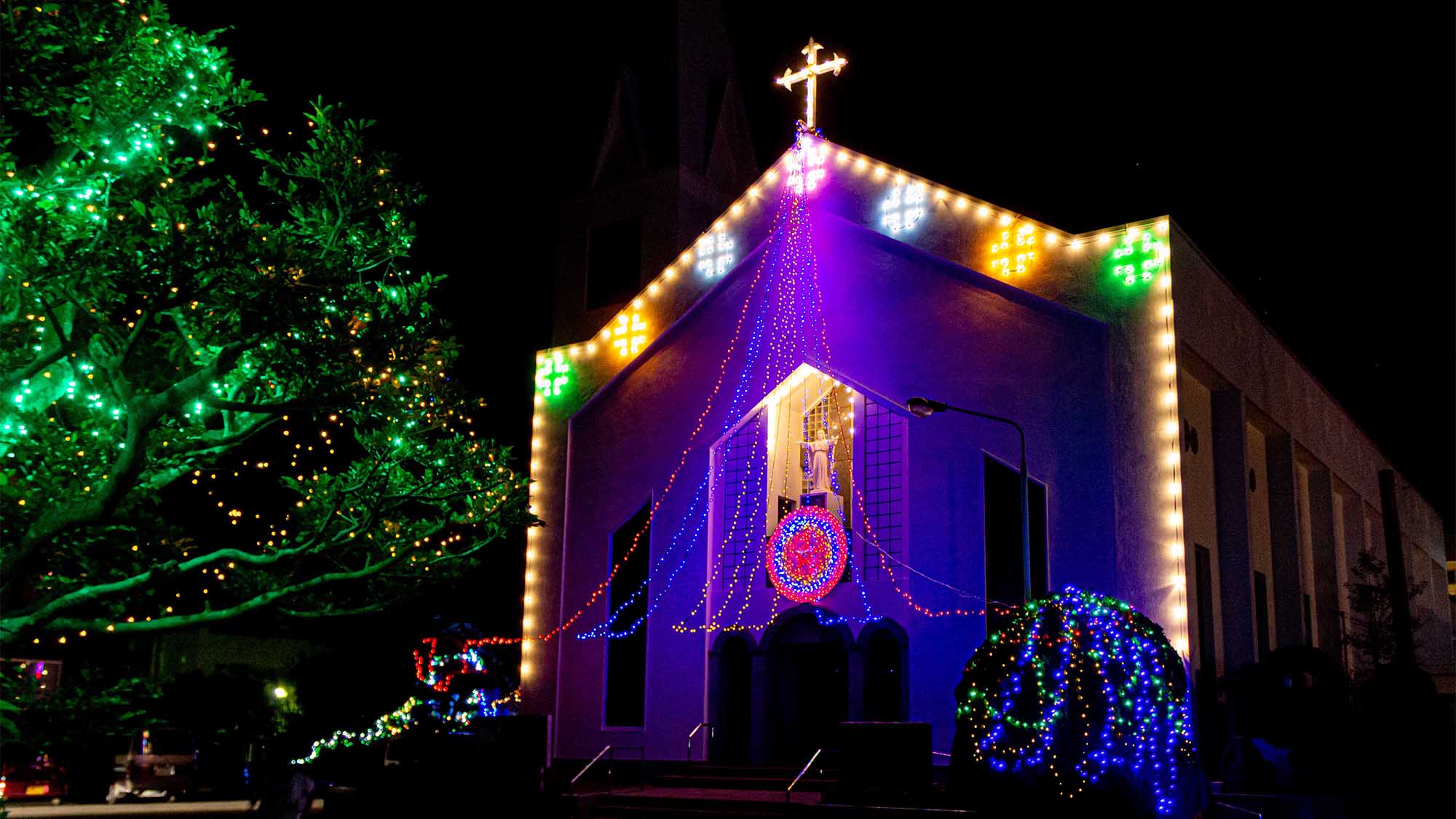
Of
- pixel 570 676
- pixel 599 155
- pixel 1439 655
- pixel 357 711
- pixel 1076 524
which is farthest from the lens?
pixel 1439 655

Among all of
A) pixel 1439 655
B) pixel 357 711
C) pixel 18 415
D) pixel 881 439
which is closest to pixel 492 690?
pixel 357 711

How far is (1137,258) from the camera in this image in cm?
1894

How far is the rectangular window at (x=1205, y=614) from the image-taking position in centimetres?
1873

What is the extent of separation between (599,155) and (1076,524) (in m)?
17.4

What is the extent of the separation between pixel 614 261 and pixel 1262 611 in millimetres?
15801

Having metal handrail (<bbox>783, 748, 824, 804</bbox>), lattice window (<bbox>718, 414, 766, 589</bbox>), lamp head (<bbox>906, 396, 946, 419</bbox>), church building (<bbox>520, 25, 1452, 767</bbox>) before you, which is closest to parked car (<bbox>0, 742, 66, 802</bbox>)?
church building (<bbox>520, 25, 1452, 767</bbox>)

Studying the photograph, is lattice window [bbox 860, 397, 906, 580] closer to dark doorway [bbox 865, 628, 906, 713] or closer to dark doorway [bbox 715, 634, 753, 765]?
dark doorway [bbox 865, 628, 906, 713]

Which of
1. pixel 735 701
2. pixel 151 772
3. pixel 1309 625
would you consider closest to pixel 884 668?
pixel 735 701

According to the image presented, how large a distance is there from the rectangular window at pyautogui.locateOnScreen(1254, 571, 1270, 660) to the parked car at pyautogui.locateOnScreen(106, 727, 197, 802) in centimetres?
2225

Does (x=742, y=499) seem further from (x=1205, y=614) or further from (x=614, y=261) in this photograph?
(x=614, y=261)

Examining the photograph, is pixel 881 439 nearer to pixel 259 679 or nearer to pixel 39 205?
pixel 39 205

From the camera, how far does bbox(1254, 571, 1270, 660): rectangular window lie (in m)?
22.2

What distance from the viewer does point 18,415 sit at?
10.1 metres

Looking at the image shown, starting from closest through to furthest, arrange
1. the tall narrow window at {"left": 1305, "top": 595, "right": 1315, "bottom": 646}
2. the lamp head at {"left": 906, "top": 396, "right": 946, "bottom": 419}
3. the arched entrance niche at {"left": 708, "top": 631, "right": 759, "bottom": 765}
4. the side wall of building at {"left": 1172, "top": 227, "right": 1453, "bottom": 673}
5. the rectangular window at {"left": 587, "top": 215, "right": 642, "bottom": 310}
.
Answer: the lamp head at {"left": 906, "top": 396, "right": 946, "bottom": 419} → the side wall of building at {"left": 1172, "top": 227, "right": 1453, "bottom": 673} → the arched entrance niche at {"left": 708, "top": 631, "right": 759, "bottom": 765} → the tall narrow window at {"left": 1305, "top": 595, "right": 1315, "bottom": 646} → the rectangular window at {"left": 587, "top": 215, "right": 642, "bottom": 310}
